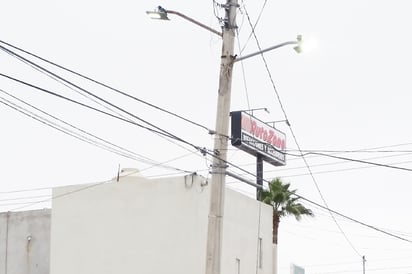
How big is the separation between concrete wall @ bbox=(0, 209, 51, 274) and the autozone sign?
1002cm

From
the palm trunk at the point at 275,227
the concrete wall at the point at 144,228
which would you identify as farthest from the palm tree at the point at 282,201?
the concrete wall at the point at 144,228

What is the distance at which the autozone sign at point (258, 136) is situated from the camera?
47.9 meters

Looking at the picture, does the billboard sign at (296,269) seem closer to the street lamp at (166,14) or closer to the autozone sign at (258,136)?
the autozone sign at (258,136)

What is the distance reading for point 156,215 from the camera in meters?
35.7

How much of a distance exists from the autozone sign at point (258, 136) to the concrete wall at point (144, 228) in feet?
32.7

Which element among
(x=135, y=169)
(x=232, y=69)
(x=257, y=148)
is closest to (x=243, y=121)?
(x=257, y=148)

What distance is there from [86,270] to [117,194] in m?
2.64

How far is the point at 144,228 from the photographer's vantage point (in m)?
35.8

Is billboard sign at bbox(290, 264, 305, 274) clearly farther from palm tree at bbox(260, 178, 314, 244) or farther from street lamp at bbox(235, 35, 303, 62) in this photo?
street lamp at bbox(235, 35, 303, 62)

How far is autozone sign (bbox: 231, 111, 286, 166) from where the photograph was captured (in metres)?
47.9

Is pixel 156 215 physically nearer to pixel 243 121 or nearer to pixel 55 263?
pixel 55 263

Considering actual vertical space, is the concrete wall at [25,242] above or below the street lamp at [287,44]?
below

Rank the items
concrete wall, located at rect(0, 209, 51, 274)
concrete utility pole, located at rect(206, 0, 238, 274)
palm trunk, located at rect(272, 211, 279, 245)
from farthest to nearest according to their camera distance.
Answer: palm trunk, located at rect(272, 211, 279, 245), concrete wall, located at rect(0, 209, 51, 274), concrete utility pole, located at rect(206, 0, 238, 274)

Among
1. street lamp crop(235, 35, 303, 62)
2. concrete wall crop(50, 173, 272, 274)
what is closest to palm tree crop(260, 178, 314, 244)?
concrete wall crop(50, 173, 272, 274)
